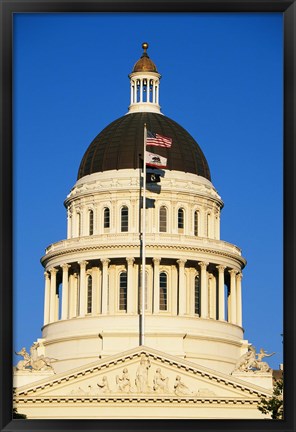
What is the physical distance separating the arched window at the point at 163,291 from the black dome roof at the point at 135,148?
8686 millimetres

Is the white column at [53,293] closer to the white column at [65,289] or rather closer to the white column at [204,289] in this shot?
the white column at [65,289]

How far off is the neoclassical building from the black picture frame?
63.7 meters

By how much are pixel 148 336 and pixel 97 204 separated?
494 inches

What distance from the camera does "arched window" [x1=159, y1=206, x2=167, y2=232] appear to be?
108 meters

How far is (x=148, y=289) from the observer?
10550 centimetres

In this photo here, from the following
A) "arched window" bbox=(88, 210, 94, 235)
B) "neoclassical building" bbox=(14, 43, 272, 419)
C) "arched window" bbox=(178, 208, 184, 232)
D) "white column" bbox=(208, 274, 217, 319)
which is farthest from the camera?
"arched window" bbox=(88, 210, 94, 235)

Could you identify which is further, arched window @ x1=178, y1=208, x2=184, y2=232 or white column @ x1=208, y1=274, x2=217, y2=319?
arched window @ x1=178, y1=208, x2=184, y2=232

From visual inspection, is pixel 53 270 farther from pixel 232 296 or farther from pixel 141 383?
pixel 141 383

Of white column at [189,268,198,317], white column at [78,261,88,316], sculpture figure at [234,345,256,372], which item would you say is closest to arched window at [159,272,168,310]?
white column at [189,268,198,317]

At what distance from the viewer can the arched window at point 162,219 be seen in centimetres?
10800

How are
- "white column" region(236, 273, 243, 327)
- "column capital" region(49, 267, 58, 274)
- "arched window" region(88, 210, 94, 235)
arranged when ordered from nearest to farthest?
"white column" region(236, 273, 243, 327)
"column capital" region(49, 267, 58, 274)
"arched window" region(88, 210, 94, 235)

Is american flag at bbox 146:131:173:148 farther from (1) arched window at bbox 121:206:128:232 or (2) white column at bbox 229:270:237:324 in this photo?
(2) white column at bbox 229:270:237:324
